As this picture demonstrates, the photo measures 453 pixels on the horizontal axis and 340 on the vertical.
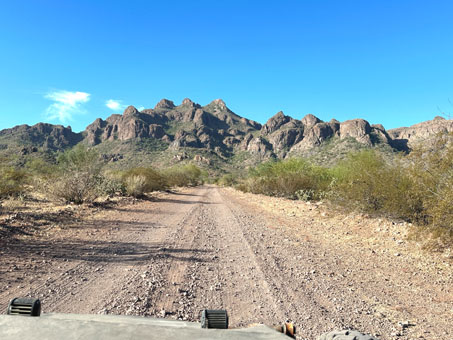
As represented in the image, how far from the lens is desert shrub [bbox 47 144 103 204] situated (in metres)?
13.4

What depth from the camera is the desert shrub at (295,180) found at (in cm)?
1983

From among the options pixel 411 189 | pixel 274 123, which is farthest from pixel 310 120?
pixel 411 189

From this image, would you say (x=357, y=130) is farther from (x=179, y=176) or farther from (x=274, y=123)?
(x=179, y=176)

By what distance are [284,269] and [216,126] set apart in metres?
183

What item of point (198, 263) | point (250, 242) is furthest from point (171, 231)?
point (198, 263)

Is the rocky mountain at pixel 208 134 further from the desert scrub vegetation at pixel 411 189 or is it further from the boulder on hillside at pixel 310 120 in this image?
the desert scrub vegetation at pixel 411 189

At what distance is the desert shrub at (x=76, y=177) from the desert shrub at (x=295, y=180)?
13152 mm

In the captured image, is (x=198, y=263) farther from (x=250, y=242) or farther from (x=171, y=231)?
(x=171, y=231)

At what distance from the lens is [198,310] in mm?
3512

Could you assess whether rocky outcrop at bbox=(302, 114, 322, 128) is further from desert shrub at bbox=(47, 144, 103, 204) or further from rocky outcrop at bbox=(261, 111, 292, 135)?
desert shrub at bbox=(47, 144, 103, 204)

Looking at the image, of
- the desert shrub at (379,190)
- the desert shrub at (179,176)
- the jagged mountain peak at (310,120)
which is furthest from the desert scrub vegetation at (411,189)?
the jagged mountain peak at (310,120)

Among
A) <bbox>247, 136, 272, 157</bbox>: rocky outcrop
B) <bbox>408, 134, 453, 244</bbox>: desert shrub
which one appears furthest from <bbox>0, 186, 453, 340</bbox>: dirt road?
<bbox>247, 136, 272, 157</bbox>: rocky outcrop

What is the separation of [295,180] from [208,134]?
13674 centimetres

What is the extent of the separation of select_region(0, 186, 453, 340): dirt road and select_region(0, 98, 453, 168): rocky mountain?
98201 mm
